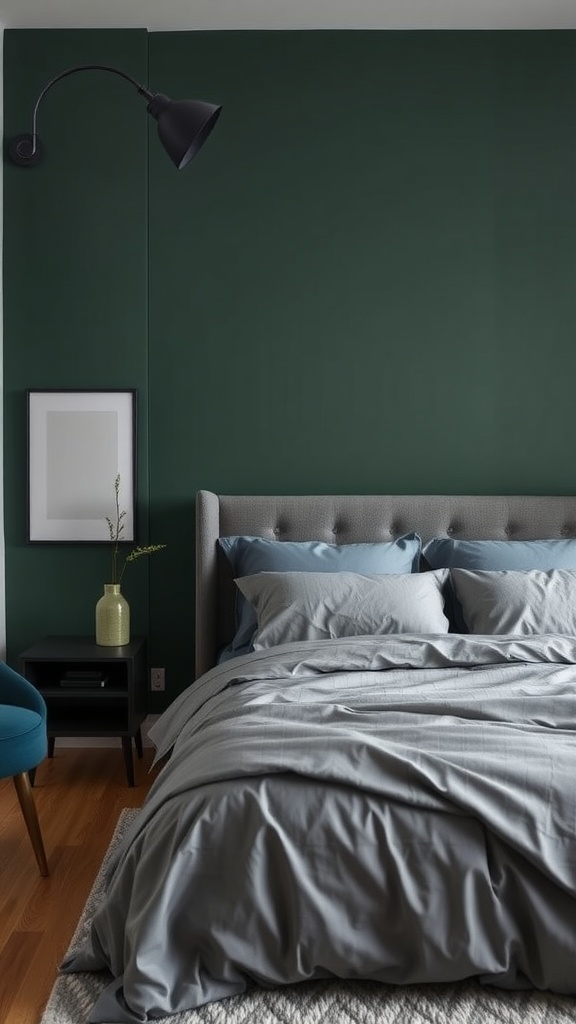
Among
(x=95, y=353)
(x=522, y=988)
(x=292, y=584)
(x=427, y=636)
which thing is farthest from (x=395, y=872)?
(x=95, y=353)

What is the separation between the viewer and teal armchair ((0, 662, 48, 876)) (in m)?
2.76

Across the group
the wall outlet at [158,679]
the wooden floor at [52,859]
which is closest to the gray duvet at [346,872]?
the wooden floor at [52,859]

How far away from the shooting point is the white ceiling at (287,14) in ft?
12.9

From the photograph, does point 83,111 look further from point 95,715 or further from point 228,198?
point 95,715

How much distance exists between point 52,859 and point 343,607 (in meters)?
1.32

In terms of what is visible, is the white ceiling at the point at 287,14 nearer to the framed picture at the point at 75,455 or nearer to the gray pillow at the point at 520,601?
the framed picture at the point at 75,455

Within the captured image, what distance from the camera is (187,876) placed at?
2.07m

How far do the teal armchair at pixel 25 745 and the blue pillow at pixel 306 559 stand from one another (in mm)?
937

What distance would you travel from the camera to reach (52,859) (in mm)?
3014

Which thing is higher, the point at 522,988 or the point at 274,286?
the point at 274,286

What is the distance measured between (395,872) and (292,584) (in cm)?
161

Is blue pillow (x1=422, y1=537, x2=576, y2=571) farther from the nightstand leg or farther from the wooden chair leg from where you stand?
the wooden chair leg

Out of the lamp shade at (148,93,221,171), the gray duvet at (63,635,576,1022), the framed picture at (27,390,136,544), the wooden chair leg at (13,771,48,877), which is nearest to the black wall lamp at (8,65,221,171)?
the lamp shade at (148,93,221,171)

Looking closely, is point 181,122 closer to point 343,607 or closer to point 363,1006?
point 343,607
